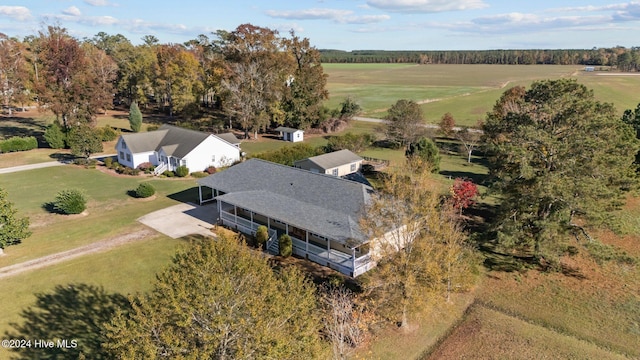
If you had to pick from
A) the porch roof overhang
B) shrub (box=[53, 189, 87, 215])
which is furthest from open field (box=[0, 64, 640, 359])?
the porch roof overhang

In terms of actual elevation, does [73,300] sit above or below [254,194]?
below

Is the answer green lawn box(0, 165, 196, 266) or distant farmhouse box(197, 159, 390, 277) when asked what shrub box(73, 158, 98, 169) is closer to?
green lawn box(0, 165, 196, 266)

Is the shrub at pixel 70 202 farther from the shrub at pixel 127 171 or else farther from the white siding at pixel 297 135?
the white siding at pixel 297 135

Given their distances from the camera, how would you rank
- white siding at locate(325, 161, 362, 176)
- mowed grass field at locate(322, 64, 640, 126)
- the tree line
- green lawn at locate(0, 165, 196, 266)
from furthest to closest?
mowed grass field at locate(322, 64, 640, 126), the tree line, white siding at locate(325, 161, 362, 176), green lawn at locate(0, 165, 196, 266)

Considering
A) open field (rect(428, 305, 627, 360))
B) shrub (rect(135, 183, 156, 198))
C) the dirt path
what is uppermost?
shrub (rect(135, 183, 156, 198))

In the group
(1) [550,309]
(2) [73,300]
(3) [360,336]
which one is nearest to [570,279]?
(1) [550,309]

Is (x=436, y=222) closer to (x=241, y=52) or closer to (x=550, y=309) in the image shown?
(x=550, y=309)

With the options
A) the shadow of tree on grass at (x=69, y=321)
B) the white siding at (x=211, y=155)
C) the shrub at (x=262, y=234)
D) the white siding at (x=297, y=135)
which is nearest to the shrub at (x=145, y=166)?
the white siding at (x=211, y=155)
